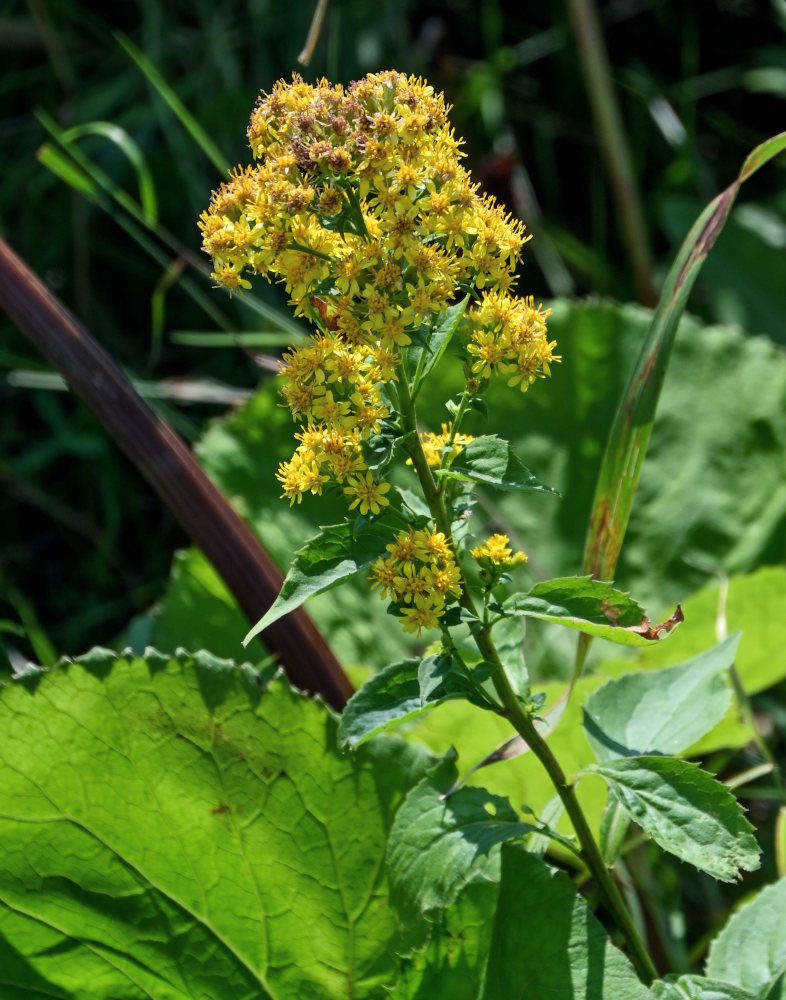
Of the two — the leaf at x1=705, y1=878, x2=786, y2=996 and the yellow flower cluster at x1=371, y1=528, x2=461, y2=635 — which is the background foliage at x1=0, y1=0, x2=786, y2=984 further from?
the yellow flower cluster at x1=371, y1=528, x2=461, y2=635

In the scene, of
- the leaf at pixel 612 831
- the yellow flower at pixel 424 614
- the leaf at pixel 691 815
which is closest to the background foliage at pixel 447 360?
the leaf at pixel 612 831

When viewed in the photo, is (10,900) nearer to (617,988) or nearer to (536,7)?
(617,988)

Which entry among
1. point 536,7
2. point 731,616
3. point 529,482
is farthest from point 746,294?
point 529,482

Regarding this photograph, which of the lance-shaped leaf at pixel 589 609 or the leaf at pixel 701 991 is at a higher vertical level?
the lance-shaped leaf at pixel 589 609

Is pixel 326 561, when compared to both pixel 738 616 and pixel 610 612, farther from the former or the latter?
pixel 738 616

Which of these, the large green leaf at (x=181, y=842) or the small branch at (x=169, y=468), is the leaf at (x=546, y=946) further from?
the small branch at (x=169, y=468)
